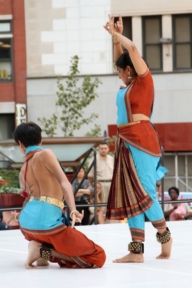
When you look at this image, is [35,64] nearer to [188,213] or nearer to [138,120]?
[188,213]

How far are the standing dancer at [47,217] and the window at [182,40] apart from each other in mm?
23847

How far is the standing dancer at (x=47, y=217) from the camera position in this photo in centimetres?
695

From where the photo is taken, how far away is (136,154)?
24.0 ft

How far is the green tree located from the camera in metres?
28.0

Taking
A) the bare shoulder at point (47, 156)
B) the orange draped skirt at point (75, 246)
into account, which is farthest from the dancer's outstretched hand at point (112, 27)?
the orange draped skirt at point (75, 246)

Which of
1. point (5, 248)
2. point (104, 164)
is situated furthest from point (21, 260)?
point (104, 164)

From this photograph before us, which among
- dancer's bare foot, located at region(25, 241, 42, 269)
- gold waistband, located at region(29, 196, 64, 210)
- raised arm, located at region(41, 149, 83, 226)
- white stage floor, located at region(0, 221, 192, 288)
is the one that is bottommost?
white stage floor, located at region(0, 221, 192, 288)

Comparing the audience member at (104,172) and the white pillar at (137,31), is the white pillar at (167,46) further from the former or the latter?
the audience member at (104,172)

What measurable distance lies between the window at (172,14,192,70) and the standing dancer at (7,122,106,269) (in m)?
23.8

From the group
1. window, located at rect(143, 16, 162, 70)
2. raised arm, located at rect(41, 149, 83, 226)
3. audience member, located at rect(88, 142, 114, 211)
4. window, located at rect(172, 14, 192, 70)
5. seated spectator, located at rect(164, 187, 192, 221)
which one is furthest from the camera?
window, located at rect(172, 14, 192, 70)

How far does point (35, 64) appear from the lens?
31047 mm

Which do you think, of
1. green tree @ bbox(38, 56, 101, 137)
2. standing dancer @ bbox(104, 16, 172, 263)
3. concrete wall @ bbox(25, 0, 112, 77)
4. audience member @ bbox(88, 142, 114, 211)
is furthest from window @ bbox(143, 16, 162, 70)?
standing dancer @ bbox(104, 16, 172, 263)

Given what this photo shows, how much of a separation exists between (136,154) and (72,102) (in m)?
21.0

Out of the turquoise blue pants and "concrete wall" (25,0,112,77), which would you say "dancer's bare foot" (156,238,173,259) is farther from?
"concrete wall" (25,0,112,77)
